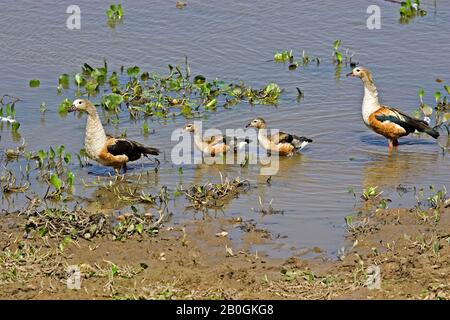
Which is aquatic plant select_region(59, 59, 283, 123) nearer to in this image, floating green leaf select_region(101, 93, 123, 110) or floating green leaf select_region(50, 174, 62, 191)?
Result: floating green leaf select_region(101, 93, 123, 110)

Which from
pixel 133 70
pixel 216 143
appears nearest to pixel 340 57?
pixel 133 70

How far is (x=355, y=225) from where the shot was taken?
10.3 meters

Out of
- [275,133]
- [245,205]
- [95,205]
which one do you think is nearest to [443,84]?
[275,133]

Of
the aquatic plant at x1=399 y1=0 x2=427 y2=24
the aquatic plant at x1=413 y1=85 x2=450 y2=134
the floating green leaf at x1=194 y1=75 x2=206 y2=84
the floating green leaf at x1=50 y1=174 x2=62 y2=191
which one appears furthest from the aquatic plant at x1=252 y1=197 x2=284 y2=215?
the aquatic plant at x1=399 y1=0 x2=427 y2=24

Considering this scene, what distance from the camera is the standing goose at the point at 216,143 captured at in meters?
13.1

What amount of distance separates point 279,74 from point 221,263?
7137 millimetres

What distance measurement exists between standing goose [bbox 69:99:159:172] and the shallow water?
0.30 meters

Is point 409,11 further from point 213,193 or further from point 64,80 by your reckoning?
point 213,193

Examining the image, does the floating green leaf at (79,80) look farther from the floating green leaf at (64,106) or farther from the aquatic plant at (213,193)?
the aquatic plant at (213,193)

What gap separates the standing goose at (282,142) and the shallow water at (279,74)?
12 centimetres

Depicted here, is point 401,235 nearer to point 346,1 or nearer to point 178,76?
point 178,76

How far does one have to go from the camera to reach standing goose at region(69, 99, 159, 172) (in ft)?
→ 40.4

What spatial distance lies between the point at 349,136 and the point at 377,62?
3.23 m
